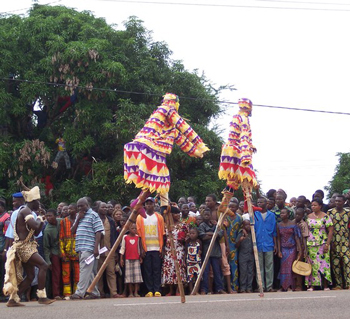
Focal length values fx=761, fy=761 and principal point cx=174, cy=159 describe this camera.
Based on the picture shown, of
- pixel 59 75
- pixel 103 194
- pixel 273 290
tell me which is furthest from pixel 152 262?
pixel 59 75

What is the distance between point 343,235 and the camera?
15188mm

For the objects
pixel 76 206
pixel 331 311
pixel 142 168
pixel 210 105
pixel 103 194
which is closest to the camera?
pixel 331 311

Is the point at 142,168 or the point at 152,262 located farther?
the point at 152,262

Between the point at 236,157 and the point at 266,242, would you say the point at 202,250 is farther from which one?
the point at 236,157

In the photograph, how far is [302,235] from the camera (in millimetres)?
15078

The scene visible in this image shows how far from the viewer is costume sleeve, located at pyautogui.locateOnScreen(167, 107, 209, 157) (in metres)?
10.8

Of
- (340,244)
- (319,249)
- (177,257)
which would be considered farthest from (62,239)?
(340,244)

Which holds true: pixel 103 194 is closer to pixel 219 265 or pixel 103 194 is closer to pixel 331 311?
pixel 219 265

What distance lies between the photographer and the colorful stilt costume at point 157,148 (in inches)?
422

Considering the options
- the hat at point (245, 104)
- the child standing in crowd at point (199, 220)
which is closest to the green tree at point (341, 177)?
the child standing in crowd at point (199, 220)

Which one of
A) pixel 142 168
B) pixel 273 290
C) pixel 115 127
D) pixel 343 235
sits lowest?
pixel 273 290

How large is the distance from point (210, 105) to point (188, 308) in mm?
17653

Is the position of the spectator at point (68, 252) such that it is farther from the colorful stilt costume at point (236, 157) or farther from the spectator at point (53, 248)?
the colorful stilt costume at point (236, 157)

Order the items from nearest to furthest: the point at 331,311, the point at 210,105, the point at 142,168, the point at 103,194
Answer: the point at 331,311 < the point at 142,168 < the point at 103,194 < the point at 210,105
